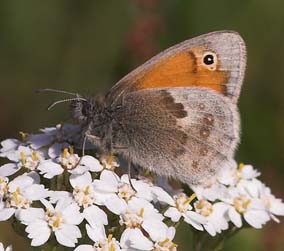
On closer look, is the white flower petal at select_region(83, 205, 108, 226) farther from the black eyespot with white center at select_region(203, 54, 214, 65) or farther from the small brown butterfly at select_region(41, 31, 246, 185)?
the black eyespot with white center at select_region(203, 54, 214, 65)

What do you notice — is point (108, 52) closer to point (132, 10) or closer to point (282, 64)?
point (132, 10)

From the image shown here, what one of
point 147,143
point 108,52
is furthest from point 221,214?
point 108,52

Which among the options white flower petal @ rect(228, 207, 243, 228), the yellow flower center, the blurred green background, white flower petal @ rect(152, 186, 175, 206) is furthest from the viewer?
the blurred green background

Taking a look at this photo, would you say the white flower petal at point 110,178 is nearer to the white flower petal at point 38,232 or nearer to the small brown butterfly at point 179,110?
the small brown butterfly at point 179,110

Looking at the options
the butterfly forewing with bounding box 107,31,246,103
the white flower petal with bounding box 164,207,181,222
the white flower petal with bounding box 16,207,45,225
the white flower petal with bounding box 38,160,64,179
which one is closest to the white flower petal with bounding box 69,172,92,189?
the white flower petal with bounding box 38,160,64,179

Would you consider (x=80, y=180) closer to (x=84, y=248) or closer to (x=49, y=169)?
(x=49, y=169)

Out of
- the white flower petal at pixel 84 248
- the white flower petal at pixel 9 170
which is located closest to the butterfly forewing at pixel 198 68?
the white flower petal at pixel 9 170

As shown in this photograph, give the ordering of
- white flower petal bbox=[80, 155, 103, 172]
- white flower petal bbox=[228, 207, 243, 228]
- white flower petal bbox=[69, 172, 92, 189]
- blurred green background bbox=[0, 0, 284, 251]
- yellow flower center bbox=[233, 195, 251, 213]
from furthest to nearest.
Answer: blurred green background bbox=[0, 0, 284, 251]
yellow flower center bbox=[233, 195, 251, 213]
white flower petal bbox=[228, 207, 243, 228]
white flower petal bbox=[80, 155, 103, 172]
white flower petal bbox=[69, 172, 92, 189]
